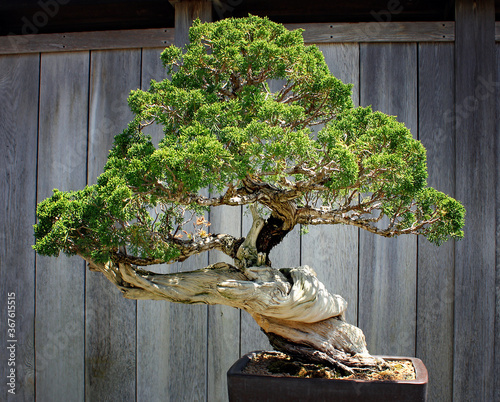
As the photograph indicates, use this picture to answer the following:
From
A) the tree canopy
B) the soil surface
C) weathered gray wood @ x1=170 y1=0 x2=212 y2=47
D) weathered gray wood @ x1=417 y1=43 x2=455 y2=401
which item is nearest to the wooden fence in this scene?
weathered gray wood @ x1=417 y1=43 x2=455 y2=401

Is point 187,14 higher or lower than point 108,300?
higher

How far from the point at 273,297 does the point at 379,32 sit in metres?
1.37

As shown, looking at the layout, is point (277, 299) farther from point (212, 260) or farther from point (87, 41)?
point (87, 41)

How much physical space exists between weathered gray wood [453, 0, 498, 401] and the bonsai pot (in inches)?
29.7

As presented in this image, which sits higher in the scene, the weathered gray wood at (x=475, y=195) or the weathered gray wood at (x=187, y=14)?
the weathered gray wood at (x=187, y=14)

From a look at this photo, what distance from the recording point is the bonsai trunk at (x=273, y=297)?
1577 millimetres

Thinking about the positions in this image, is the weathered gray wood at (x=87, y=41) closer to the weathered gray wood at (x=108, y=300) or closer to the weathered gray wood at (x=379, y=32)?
the weathered gray wood at (x=108, y=300)

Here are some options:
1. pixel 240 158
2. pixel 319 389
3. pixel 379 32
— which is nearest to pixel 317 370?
pixel 319 389

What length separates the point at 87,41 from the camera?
2.39 m

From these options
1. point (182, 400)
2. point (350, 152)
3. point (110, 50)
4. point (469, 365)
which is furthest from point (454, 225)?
point (110, 50)

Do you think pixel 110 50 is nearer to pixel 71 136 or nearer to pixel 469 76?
pixel 71 136

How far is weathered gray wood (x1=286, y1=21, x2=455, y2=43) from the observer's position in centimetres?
224

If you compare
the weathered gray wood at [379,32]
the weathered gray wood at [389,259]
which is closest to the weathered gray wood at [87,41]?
the weathered gray wood at [379,32]

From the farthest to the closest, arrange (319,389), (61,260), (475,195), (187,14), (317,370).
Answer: (61,260) < (187,14) < (475,195) < (317,370) < (319,389)
